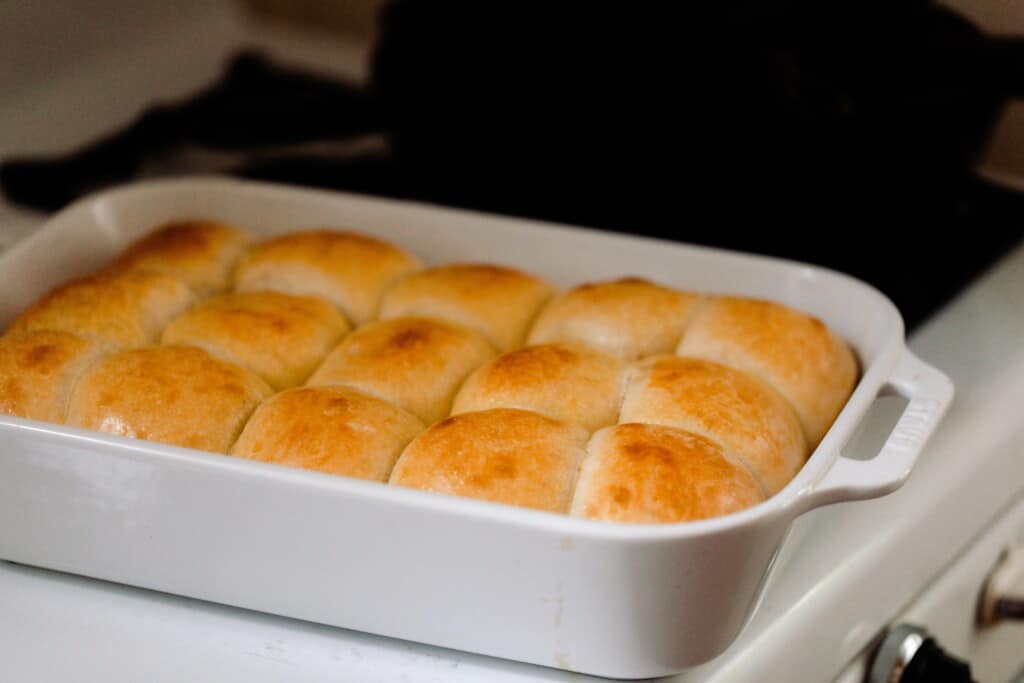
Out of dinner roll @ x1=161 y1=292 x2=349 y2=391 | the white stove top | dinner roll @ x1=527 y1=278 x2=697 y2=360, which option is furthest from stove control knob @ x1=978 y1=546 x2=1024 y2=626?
dinner roll @ x1=161 y1=292 x2=349 y2=391

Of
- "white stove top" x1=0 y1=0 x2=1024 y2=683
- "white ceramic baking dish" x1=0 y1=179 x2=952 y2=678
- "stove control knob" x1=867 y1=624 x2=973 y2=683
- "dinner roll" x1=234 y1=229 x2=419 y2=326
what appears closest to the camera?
"white ceramic baking dish" x1=0 y1=179 x2=952 y2=678

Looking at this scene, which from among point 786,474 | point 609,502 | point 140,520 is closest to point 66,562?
point 140,520

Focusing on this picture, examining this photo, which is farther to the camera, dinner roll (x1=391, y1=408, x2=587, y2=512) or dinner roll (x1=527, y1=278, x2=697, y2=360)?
dinner roll (x1=527, y1=278, x2=697, y2=360)

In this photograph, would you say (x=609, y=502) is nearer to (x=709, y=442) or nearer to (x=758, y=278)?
(x=709, y=442)

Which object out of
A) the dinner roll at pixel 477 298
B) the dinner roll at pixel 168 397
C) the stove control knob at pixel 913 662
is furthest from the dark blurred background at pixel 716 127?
the dinner roll at pixel 168 397

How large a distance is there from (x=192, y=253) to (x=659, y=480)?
1.62ft

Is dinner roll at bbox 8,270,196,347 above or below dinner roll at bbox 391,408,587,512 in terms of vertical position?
below

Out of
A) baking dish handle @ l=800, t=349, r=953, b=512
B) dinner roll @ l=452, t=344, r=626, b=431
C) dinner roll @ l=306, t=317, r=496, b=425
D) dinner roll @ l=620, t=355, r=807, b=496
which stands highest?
baking dish handle @ l=800, t=349, r=953, b=512

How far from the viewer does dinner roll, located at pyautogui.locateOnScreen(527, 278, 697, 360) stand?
33.4 inches

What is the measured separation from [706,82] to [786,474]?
1.27 ft

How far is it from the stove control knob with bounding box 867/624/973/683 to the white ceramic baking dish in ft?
0.68

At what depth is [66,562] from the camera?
741 millimetres

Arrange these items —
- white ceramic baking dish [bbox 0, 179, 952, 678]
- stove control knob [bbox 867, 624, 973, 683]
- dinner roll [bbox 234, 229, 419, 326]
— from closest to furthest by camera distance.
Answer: white ceramic baking dish [bbox 0, 179, 952, 678] < stove control knob [bbox 867, 624, 973, 683] < dinner roll [bbox 234, 229, 419, 326]

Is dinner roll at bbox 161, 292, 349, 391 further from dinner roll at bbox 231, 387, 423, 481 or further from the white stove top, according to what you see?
the white stove top
